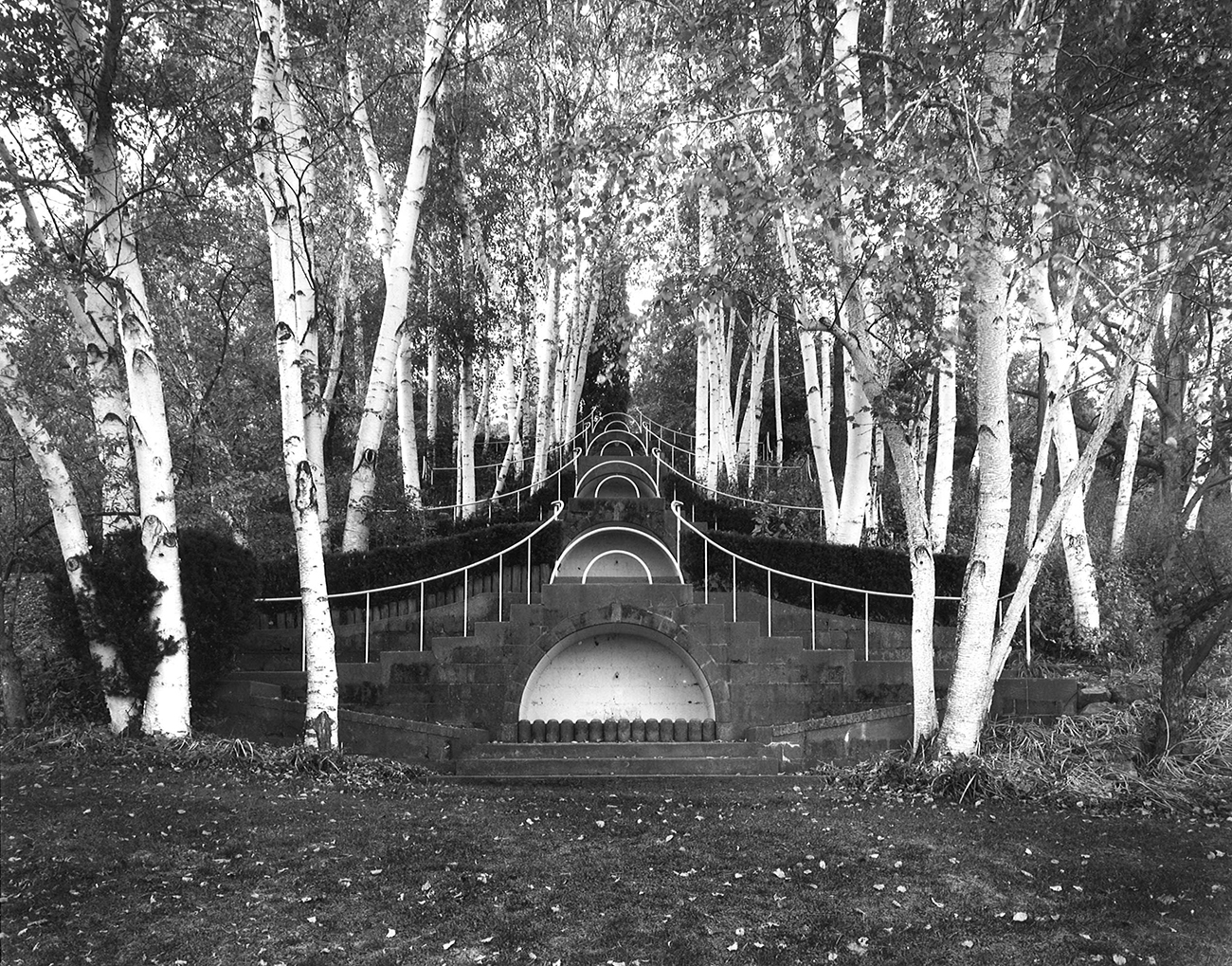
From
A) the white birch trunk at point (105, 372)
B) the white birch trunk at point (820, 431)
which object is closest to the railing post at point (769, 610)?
the white birch trunk at point (820, 431)

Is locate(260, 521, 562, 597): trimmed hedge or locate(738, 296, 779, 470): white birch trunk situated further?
locate(738, 296, 779, 470): white birch trunk

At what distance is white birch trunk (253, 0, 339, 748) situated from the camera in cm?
760

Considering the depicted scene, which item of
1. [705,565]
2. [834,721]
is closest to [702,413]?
[705,565]

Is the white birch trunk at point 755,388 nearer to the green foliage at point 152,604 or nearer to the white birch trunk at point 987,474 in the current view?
the white birch trunk at point 987,474

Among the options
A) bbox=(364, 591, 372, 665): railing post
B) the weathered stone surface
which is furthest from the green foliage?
the weathered stone surface

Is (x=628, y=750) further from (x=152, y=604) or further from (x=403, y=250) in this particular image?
(x=403, y=250)

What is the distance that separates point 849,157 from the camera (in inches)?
226

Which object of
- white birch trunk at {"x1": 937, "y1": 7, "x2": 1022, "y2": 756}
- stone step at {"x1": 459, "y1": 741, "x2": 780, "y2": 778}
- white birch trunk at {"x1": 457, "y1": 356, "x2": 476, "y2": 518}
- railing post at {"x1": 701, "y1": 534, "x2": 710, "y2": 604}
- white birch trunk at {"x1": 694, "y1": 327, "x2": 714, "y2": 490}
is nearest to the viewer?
white birch trunk at {"x1": 937, "y1": 7, "x2": 1022, "y2": 756}

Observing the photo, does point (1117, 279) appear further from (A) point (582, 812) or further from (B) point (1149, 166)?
(A) point (582, 812)

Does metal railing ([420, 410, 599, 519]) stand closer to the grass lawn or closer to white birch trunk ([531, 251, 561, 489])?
white birch trunk ([531, 251, 561, 489])

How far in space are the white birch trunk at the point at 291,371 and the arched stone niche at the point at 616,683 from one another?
2.94 meters

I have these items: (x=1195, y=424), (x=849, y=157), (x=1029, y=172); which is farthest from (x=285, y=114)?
(x=1195, y=424)

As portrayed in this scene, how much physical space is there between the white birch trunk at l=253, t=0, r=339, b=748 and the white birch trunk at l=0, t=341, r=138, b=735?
159cm

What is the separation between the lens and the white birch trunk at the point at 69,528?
299 inches
